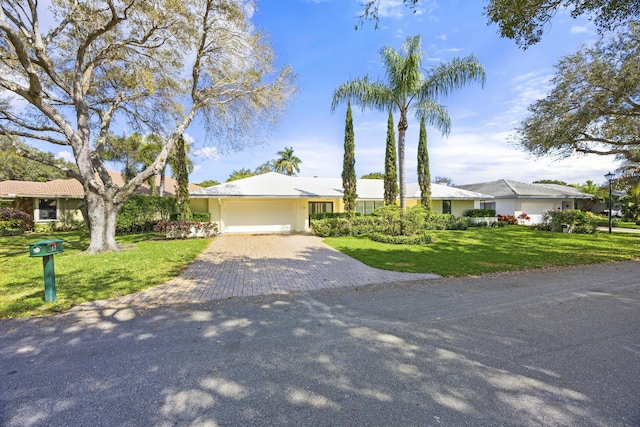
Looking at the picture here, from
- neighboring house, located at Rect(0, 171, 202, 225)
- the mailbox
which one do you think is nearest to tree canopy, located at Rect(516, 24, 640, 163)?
the mailbox

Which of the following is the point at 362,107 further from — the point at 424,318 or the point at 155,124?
the point at 424,318

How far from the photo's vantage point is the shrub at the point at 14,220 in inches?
698

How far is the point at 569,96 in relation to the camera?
1142 cm

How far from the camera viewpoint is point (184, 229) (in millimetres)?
15867

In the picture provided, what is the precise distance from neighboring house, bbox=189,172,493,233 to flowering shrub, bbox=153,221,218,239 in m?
1.80

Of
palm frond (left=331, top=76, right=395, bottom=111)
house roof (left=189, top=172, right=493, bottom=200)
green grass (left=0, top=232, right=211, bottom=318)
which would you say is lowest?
green grass (left=0, top=232, right=211, bottom=318)

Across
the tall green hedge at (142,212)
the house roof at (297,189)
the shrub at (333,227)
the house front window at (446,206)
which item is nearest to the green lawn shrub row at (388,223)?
the shrub at (333,227)

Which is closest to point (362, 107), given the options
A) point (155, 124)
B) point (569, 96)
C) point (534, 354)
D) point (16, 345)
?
point (569, 96)

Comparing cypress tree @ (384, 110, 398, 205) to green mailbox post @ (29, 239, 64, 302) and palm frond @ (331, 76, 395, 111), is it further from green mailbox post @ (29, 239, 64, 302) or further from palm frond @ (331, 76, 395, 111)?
green mailbox post @ (29, 239, 64, 302)

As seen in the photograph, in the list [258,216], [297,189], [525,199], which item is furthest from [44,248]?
[525,199]

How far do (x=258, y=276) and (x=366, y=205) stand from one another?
1619 centimetres

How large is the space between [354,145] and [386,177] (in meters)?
3.17

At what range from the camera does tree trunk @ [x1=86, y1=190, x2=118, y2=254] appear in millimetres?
10906

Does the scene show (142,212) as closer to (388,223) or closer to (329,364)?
(388,223)
